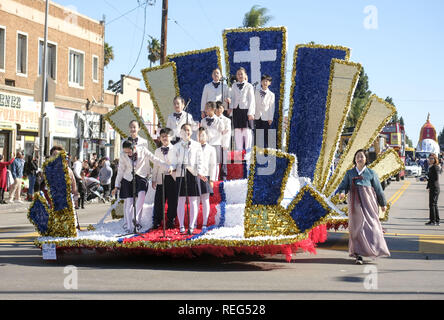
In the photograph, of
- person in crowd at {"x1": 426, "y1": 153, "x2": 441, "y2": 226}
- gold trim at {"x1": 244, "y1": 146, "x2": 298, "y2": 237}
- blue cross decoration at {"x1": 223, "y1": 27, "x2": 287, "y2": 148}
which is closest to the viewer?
gold trim at {"x1": 244, "y1": 146, "x2": 298, "y2": 237}

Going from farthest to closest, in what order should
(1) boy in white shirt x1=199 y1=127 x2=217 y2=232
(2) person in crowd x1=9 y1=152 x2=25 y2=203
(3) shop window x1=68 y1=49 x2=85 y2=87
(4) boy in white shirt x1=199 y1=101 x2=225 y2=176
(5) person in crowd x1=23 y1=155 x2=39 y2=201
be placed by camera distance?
(3) shop window x1=68 y1=49 x2=85 y2=87, (5) person in crowd x1=23 y1=155 x2=39 y2=201, (2) person in crowd x1=9 y1=152 x2=25 y2=203, (4) boy in white shirt x1=199 y1=101 x2=225 y2=176, (1) boy in white shirt x1=199 y1=127 x2=217 y2=232

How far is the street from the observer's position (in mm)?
7477

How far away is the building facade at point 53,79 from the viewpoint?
28.2m

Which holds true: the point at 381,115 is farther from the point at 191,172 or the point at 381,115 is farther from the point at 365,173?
the point at 191,172

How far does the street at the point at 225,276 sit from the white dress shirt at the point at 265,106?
107 inches

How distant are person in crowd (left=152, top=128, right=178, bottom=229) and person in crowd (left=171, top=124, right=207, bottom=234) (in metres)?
0.14

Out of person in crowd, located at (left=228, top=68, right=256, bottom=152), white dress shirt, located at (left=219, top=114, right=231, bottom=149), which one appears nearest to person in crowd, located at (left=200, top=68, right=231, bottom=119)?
person in crowd, located at (left=228, top=68, right=256, bottom=152)

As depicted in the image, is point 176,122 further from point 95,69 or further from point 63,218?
point 95,69

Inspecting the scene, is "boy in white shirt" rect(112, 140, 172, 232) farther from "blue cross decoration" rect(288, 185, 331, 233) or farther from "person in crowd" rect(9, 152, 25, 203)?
"person in crowd" rect(9, 152, 25, 203)

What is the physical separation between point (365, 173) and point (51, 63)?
24.2m

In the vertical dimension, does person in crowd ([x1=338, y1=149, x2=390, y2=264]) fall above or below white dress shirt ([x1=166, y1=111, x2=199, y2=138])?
below

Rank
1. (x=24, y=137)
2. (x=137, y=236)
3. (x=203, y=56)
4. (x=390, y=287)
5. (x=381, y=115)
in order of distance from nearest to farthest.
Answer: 1. (x=390, y=287)
2. (x=137, y=236)
3. (x=381, y=115)
4. (x=203, y=56)
5. (x=24, y=137)

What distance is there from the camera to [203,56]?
42.8ft

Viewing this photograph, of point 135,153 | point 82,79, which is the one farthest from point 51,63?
point 135,153
